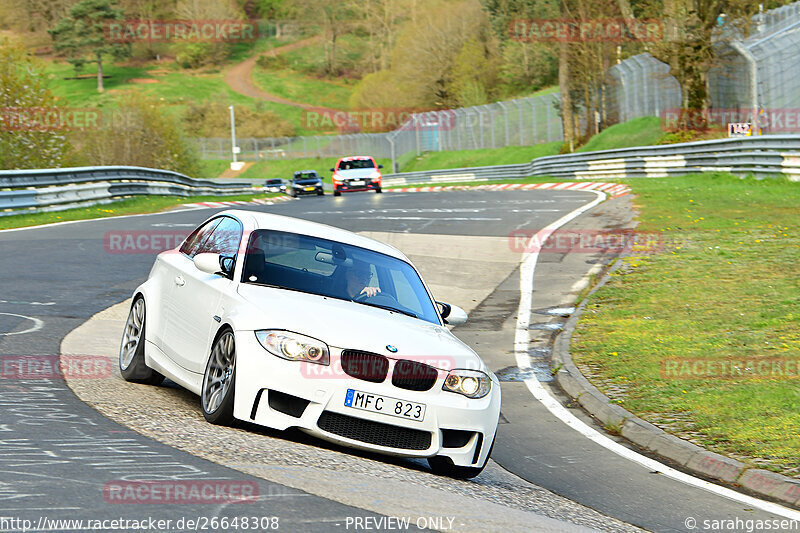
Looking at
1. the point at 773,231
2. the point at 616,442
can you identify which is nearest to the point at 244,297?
the point at 616,442

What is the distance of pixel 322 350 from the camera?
21.0ft

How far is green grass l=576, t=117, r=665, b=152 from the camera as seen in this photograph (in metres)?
49.2

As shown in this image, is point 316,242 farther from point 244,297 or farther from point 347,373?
point 347,373

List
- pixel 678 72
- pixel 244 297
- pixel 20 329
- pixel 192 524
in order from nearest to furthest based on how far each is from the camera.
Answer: pixel 192 524
pixel 244 297
pixel 20 329
pixel 678 72

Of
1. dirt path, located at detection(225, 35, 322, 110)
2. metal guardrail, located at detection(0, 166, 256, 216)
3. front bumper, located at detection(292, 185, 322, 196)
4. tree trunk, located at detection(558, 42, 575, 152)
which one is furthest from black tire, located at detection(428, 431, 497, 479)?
dirt path, located at detection(225, 35, 322, 110)

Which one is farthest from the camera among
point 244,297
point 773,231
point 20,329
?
point 773,231

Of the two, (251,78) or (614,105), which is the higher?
(251,78)

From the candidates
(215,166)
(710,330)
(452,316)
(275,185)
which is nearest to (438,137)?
(275,185)

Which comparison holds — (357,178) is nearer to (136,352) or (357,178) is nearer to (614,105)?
(614,105)

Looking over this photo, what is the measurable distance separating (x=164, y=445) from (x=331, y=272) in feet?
7.19

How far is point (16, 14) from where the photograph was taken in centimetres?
15550

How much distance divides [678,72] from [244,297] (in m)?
38.0

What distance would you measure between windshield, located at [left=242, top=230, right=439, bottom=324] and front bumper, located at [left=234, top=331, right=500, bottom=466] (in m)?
1.04

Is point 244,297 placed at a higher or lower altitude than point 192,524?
higher
